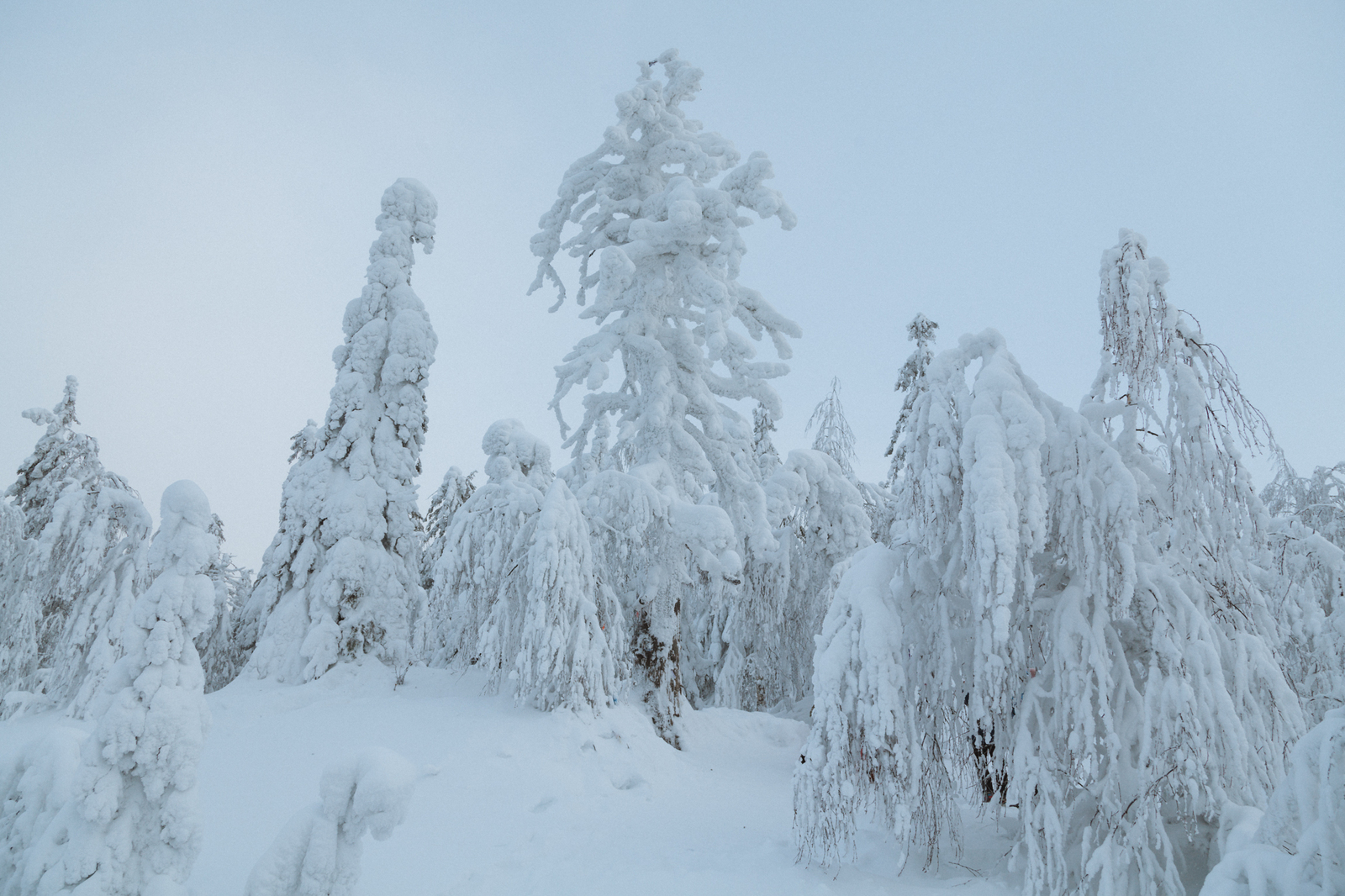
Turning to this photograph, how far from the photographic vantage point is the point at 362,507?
11141 mm

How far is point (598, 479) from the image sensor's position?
32.5 ft

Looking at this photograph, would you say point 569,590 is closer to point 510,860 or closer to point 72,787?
point 510,860

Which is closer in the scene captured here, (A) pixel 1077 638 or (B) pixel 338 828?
(B) pixel 338 828

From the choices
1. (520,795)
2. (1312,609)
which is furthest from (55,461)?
(1312,609)

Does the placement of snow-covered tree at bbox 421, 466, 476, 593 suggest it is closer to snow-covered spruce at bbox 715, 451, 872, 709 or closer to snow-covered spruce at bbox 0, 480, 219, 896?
snow-covered spruce at bbox 715, 451, 872, 709

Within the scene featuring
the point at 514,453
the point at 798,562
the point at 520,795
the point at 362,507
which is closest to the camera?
the point at 520,795

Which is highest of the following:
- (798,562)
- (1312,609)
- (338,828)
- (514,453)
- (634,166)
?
(634,166)

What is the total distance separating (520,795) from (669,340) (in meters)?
7.30

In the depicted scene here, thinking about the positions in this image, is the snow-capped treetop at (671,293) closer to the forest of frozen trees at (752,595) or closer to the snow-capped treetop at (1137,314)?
the forest of frozen trees at (752,595)

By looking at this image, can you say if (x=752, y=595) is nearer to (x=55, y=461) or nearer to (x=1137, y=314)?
(x=1137, y=314)

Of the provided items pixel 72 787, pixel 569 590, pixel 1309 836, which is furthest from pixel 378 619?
pixel 1309 836

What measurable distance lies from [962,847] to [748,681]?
10.3 meters

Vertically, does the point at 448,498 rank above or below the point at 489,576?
above

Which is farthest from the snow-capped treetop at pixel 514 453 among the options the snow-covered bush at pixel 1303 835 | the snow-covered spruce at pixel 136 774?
the snow-covered bush at pixel 1303 835
